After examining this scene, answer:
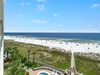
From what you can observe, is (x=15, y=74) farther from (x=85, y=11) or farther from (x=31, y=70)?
(x=85, y=11)

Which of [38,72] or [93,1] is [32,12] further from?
[38,72]

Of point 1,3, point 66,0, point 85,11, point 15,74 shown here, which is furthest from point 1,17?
point 85,11

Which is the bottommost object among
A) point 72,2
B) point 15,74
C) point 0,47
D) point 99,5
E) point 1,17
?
point 15,74

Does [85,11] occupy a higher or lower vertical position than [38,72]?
higher

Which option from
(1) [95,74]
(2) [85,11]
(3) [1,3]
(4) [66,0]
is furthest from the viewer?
(2) [85,11]

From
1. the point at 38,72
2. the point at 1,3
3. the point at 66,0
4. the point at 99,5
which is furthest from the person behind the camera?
the point at 99,5

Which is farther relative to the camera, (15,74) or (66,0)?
(66,0)

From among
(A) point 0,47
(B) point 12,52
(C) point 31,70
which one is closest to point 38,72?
(C) point 31,70

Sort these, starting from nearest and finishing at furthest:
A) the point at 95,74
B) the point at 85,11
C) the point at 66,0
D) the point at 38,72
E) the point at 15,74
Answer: the point at 15,74, the point at 38,72, the point at 95,74, the point at 66,0, the point at 85,11

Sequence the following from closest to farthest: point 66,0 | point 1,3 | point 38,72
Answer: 1. point 1,3
2. point 38,72
3. point 66,0
